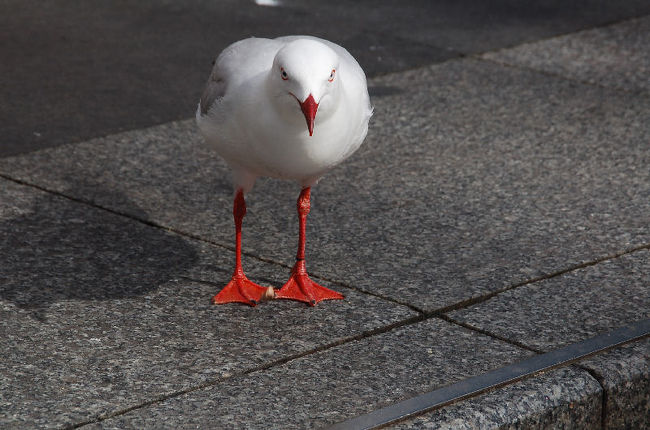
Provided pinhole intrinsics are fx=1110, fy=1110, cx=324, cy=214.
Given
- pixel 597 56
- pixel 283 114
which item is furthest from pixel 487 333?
pixel 597 56

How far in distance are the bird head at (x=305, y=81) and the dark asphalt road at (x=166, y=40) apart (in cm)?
279

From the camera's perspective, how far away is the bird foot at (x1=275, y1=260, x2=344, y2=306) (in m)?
4.74

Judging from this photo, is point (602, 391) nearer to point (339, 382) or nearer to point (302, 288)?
point (339, 382)

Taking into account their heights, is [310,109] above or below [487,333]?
above

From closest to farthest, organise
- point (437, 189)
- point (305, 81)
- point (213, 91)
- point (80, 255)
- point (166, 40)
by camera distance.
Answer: point (305, 81) < point (213, 91) < point (80, 255) < point (437, 189) < point (166, 40)

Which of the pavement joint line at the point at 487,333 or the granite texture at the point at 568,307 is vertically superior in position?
the granite texture at the point at 568,307

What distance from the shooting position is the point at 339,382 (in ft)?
13.3

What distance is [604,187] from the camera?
6.02 metres

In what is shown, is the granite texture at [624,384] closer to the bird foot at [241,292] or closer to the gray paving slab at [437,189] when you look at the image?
the gray paving slab at [437,189]

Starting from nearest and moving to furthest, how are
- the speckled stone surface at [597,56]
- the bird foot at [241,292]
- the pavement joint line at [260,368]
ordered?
the pavement joint line at [260,368] → the bird foot at [241,292] → the speckled stone surface at [597,56]

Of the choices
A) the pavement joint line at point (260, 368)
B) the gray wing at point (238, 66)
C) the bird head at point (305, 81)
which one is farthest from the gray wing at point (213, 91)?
the pavement joint line at point (260, 368)

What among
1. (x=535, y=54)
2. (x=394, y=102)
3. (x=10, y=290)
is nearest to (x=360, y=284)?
(x=10, y=290)

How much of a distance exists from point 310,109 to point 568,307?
4.97ft

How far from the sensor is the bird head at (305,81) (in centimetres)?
396
